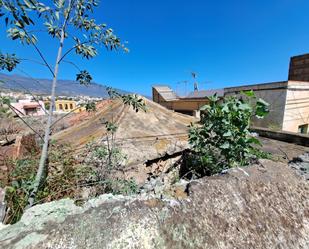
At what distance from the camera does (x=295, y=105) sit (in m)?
10.2

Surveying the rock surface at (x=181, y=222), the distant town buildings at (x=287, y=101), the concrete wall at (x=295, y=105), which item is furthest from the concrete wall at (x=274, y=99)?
the rock surface at (x=181, y=222)

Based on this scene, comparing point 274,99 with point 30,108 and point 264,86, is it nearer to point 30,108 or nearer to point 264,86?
point 264,86

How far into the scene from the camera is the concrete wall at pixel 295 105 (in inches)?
388

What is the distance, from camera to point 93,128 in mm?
4629

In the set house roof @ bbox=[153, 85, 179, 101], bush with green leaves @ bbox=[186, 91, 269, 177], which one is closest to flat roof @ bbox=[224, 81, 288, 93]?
bush with green leaves @ bbox=[186, 91, 269, 177]

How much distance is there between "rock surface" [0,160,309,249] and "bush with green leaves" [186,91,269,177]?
3.58 ft

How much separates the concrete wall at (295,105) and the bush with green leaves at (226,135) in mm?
8798

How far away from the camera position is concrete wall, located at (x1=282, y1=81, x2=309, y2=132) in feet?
32.3

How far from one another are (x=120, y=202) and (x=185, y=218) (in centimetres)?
38

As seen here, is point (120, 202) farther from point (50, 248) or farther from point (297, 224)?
point (297, 224)

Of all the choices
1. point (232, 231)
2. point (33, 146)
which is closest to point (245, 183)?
point (232, 231)

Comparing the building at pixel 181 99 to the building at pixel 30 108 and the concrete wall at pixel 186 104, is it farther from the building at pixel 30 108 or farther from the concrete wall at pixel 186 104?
the building at pixel 30 108

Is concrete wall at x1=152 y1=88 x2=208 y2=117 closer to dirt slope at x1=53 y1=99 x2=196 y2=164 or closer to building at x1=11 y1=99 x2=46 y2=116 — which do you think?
dirt slope at x1=53 y1=99 x2=196 y2=164

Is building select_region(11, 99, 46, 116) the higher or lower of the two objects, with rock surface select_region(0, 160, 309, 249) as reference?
higher
